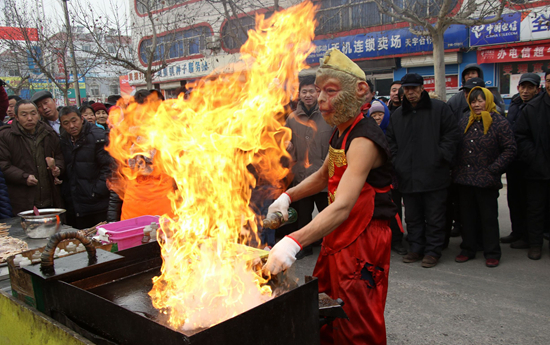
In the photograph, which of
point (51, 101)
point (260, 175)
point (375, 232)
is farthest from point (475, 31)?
point (375, 232)

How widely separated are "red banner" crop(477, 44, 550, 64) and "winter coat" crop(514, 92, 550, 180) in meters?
10.0

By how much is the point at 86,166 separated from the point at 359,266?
4.46 m

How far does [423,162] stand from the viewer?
5.31 metres

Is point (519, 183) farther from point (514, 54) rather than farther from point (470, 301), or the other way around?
point (514, 54)

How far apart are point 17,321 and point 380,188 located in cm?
225

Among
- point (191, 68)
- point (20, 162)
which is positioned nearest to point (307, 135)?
point (20, 162)

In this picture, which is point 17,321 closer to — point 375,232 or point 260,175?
point 375,232

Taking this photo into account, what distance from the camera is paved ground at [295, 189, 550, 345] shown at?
3.68 meters

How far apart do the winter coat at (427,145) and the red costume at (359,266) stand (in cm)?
303

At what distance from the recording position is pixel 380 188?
8.16ft

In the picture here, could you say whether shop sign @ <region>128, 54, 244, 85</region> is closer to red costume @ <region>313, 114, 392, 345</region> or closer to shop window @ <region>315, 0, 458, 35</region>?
shop window @ <region>315, 0, 458, 35</region>

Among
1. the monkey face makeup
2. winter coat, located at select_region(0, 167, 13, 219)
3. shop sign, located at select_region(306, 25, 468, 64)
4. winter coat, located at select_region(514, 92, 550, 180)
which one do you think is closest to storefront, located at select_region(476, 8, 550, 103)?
shop sign, located at select_region(306, 25, 468, 64)

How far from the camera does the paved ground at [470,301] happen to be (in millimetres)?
3680

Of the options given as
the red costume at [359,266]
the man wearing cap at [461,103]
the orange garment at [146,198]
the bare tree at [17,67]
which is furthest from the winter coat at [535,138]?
the bare tree at [17,67]
